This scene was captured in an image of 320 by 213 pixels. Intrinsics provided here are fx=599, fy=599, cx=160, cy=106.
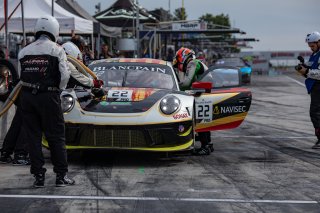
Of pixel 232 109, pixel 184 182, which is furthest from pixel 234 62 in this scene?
pixel 184 182

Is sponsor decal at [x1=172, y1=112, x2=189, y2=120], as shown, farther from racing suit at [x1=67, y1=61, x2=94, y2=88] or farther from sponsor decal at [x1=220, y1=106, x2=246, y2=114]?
sponsor decal at [x1=220, y1=106, x2=246, y2=114]

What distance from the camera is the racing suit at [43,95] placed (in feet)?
18.9

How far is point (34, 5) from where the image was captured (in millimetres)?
17516

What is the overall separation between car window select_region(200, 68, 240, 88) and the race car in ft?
1.25

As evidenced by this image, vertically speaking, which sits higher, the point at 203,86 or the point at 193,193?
the point at 203,86

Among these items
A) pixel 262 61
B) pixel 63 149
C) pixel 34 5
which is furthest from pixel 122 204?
pixel 262 61

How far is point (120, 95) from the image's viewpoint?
7.34m

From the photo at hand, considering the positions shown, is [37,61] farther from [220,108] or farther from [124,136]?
[220,108]

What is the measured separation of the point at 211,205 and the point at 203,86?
292 centimetres

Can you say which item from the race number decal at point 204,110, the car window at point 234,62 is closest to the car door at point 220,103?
the race number decal at point 204,110

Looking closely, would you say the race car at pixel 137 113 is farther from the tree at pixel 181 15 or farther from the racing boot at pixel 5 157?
the tree at pixel 181 15

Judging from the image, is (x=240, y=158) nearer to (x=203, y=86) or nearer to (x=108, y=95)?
(x=203, y=86)

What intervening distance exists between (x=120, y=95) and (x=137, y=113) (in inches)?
19.0

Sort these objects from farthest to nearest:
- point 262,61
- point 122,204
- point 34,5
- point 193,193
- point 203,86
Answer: point 262,61, point 34,5, point 203,86, point 193,193, point 122,204
